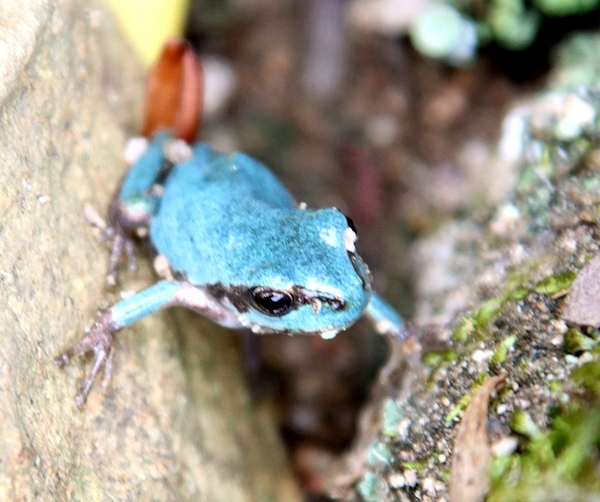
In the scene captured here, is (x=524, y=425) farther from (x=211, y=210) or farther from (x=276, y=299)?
(x=211, y=210)

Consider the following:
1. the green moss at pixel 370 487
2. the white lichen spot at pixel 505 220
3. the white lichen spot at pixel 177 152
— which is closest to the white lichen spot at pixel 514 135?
the white lichen spot at pixel 505 220

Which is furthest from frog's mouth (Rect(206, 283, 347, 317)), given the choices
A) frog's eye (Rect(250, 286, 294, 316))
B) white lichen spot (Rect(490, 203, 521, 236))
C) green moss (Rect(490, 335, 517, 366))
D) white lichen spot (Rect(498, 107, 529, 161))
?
white lichen spot (Rect(498, 107, 529, 161))

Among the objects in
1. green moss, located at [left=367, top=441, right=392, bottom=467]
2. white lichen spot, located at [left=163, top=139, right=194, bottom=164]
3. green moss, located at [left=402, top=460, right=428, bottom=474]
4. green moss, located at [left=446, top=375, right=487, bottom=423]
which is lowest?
green moss, located at [left=367, top=441, right=392, bottom=467]

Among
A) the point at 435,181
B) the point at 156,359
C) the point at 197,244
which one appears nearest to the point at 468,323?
the point at 197,244

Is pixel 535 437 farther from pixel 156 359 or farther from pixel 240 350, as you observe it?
pixel 240 350

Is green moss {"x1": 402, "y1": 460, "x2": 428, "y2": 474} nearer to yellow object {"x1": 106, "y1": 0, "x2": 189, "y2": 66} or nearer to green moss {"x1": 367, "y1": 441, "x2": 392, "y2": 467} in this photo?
green moss {"x1": 367, "y1": 441, "x2": 392, "y2": 467}

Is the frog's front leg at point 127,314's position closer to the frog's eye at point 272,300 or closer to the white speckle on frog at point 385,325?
the frog's eye at point 272,300

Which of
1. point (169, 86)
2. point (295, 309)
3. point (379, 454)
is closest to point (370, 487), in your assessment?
point (379, 454)
